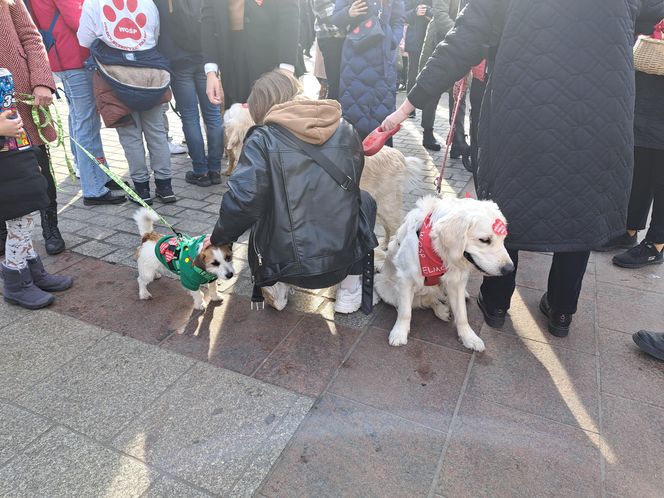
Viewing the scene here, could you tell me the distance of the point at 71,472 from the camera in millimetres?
2045

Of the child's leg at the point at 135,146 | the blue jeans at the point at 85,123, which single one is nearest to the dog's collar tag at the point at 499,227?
the child's leg at the point at 135,146

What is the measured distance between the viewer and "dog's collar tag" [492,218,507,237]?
2.47 meters

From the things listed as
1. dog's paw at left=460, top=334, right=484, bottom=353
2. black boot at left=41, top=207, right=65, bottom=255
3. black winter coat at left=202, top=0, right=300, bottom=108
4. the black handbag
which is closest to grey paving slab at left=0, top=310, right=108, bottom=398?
black boot at left=41, top=207, right=65, bottom=255

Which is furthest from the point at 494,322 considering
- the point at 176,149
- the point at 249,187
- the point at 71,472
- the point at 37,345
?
the point at 176,149

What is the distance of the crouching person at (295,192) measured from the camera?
2.61 m

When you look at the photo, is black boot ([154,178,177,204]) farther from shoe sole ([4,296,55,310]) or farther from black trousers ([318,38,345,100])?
black trousers ([318,38,345,100])

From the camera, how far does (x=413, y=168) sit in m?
4.08

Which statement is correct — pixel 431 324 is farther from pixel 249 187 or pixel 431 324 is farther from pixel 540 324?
pixel 249 187

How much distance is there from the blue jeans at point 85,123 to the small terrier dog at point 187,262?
6.45 feet

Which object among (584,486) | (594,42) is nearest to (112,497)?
(584,486)

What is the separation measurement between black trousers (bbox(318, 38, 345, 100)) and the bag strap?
2.99 m

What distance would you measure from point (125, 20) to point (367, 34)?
226cm

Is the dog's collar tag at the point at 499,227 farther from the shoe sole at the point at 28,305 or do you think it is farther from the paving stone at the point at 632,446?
the shoe sole at the point at 28,305

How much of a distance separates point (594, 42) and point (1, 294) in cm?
410
